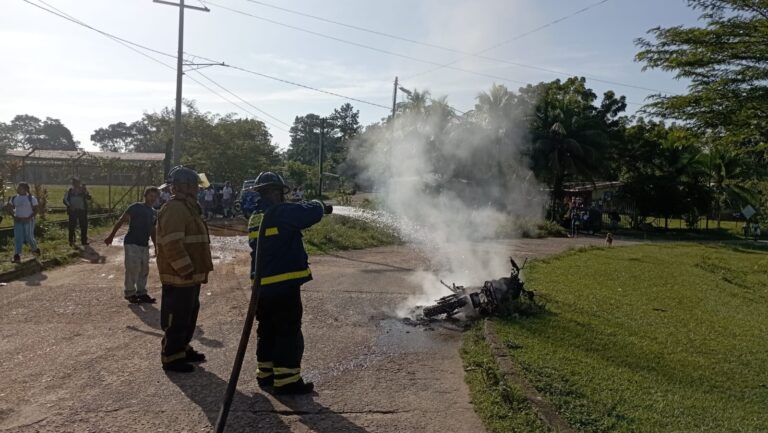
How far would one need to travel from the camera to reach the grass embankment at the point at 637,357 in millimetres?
4215

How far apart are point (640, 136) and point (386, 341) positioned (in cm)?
3152

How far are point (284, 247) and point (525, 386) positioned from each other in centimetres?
227

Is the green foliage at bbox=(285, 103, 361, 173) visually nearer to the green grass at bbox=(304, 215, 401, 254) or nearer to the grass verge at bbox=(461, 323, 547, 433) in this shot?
the green grass at bbox=(304, 215, 401, 254)

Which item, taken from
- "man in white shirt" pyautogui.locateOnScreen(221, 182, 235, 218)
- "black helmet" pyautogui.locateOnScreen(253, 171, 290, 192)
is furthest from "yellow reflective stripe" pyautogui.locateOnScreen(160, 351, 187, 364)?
"man in white shirt" pyautogui.locateOnScreen(221, 182, 235, 218)

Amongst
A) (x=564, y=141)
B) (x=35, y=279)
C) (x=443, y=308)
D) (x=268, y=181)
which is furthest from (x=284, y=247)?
(x=564, y=141)

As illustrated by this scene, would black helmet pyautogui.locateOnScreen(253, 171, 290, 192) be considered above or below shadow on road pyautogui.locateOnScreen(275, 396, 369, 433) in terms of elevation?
above

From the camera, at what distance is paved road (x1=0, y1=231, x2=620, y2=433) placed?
13.2 ft

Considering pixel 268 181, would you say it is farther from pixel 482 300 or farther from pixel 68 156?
pixel 68 156

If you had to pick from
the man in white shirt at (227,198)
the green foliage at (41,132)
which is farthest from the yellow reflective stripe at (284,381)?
the green foliage at (41,132)

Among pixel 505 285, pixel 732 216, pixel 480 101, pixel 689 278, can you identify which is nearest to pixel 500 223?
pixel 480 101

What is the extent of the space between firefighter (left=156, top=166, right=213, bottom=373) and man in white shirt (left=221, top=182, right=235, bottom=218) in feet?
58.0

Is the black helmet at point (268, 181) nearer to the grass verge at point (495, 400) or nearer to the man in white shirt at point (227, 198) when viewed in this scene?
the grass verge at point (495, 400)

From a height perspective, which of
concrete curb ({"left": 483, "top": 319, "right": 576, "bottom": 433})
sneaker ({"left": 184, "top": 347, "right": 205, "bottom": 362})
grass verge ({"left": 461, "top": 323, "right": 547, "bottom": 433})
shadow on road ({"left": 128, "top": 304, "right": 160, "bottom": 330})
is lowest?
shadow on road ({"left": 128, "top": 304, "right": 160, "bottom": 330})

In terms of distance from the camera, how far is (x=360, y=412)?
13.9ft
